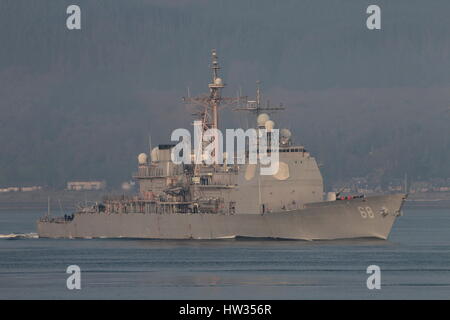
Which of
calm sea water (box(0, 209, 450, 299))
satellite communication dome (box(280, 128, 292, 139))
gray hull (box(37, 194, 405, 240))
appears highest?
satellite communication dome (box(280, 128, 292, 139))

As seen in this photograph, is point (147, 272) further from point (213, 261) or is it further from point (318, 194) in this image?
point (318, 194)

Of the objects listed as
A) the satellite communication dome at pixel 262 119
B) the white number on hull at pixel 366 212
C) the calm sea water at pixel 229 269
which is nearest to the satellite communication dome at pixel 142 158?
the calm sea water at pixel 229 269

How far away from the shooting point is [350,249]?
5981 centimetres

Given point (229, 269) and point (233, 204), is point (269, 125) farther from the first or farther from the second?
point (229, 269)

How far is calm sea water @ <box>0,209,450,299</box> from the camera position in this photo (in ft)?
143

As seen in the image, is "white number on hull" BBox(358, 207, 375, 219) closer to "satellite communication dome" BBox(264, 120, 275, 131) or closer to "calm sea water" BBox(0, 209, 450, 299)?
"calm sea water" BBox(0, 209, 450, 299)

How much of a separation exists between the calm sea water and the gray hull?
2.28 feet

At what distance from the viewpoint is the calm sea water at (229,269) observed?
4344 cm

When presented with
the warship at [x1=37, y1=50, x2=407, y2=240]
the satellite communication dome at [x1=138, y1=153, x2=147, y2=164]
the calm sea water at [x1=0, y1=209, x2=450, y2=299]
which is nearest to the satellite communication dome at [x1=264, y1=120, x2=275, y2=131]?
the warship at [x1=37, y1=50, x2=407, y2=240]

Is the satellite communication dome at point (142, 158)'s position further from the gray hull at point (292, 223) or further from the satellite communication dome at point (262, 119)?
the satellite communication dome at point (262, 119)
